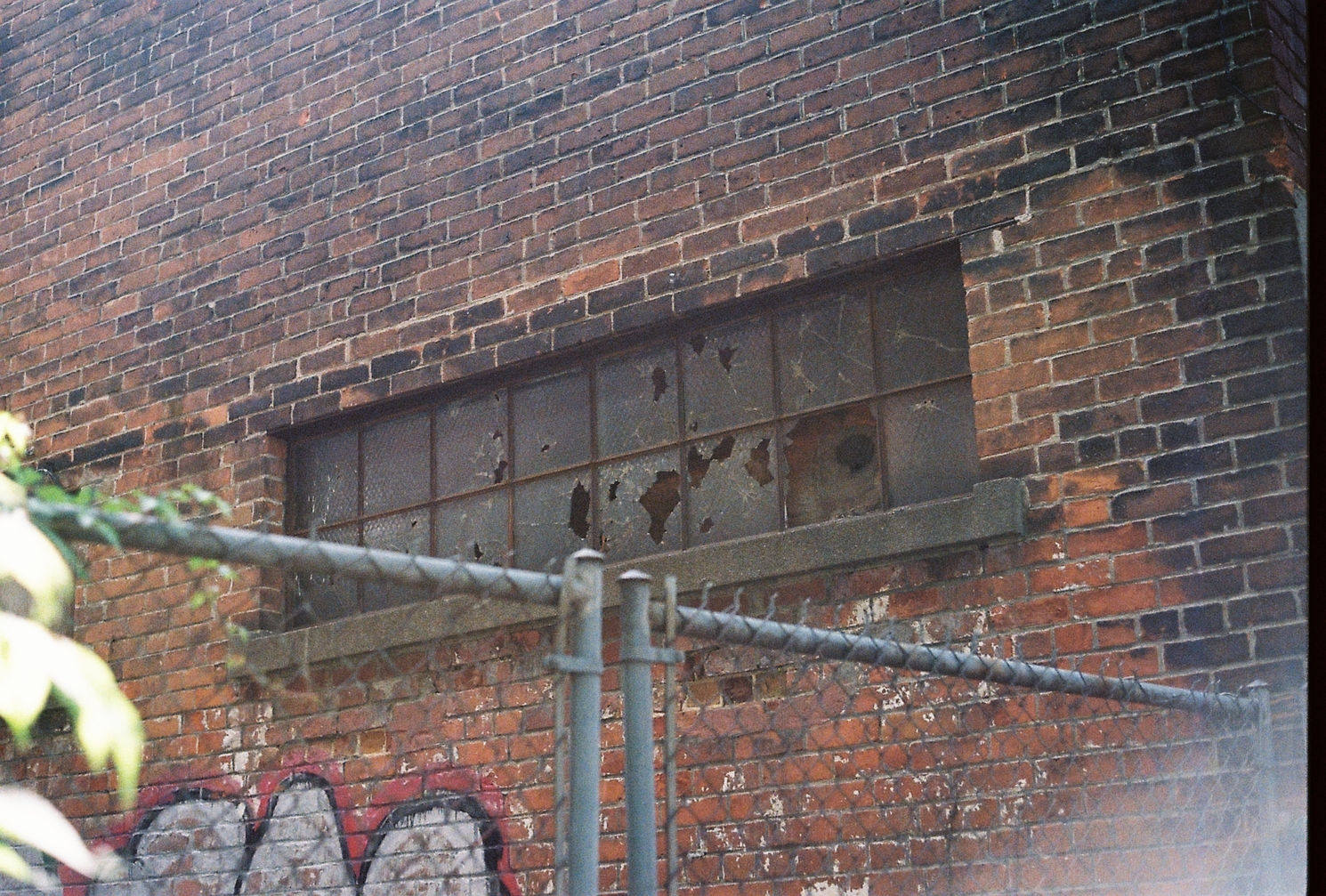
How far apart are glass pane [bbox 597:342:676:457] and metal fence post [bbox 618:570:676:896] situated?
270 centimetres

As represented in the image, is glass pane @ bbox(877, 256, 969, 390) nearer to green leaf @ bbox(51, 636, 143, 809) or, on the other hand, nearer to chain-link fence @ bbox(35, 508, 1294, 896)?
chain-link fence @ bbox(35, 508, 1294, 896)

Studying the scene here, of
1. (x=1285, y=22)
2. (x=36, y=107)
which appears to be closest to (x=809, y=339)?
(x=1285, y=22)

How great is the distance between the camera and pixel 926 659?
280 cm

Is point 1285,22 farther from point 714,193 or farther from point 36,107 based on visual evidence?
point 36,107

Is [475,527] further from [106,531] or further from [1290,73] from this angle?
[106,531]

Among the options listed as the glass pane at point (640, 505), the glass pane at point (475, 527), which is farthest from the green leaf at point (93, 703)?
the glass pane at point (475, 527)

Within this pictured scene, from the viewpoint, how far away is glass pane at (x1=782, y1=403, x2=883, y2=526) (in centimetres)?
457

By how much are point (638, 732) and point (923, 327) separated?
104 inches

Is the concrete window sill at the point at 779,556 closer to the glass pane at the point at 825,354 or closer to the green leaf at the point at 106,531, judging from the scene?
the glass pane at the point at 825,354

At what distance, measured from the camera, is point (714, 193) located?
499 cm

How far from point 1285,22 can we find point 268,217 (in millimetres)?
4018

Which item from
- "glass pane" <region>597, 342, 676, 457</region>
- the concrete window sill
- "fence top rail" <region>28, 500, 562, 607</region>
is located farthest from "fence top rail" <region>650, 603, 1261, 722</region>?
"glass pane" <region>597, 342, 676, 457</region>

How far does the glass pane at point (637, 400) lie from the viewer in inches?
198

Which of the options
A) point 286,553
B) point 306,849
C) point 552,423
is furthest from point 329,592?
point 286,553
